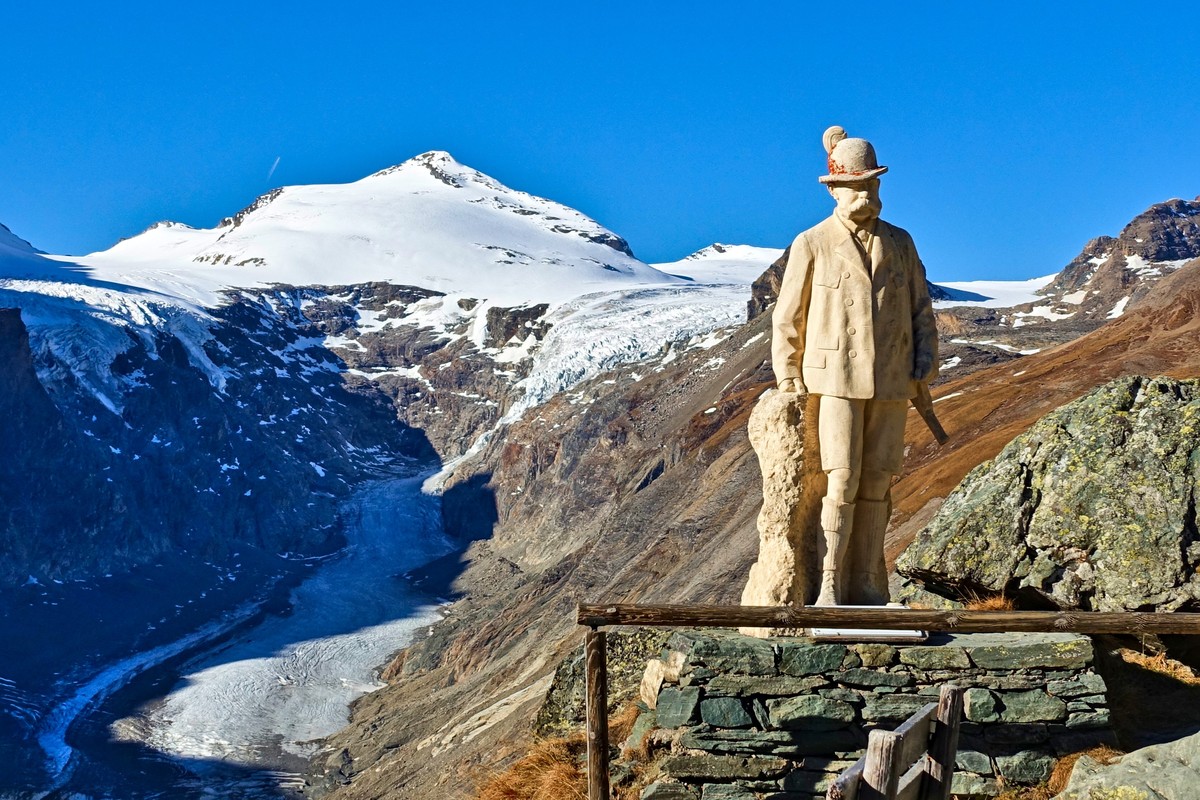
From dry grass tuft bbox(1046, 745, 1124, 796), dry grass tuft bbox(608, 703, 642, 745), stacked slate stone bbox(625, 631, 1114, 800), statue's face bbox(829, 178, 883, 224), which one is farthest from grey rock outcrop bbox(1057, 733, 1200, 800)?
statue's face bbox(829, 178, 883, 224)

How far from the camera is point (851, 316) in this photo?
410 inches

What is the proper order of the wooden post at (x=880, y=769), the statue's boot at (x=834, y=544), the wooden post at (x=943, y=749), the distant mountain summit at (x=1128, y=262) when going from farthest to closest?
the distant mountain summit at (x=1128, y=262)
the statue's boot at (x=834, y=544)
the wooden post at (x=943, y=749)
the wooden post at (x=880, y=769)

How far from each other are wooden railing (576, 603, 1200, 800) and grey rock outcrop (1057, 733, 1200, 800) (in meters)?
0.88

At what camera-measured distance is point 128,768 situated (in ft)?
216

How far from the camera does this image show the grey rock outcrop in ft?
26.5

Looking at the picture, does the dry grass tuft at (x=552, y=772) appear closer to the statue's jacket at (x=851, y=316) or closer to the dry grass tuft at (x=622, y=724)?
the dry grass tuft at (x=622, y=724)

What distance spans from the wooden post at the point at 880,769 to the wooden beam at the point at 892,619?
3.37m

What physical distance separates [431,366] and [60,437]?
181 ft

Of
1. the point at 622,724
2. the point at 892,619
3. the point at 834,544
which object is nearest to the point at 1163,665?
the point at 834,544

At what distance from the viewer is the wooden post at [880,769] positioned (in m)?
5.79

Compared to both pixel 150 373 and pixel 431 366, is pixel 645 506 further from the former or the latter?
pixel 431 366

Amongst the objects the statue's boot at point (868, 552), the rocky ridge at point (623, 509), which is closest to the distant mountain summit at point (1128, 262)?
the rocky ridge at point (623, 509)

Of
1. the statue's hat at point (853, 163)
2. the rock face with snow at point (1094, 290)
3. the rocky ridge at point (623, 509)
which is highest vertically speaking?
the rock face with snow at point (1094, 290)

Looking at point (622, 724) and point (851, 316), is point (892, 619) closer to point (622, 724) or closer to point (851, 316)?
point (851, 316)
